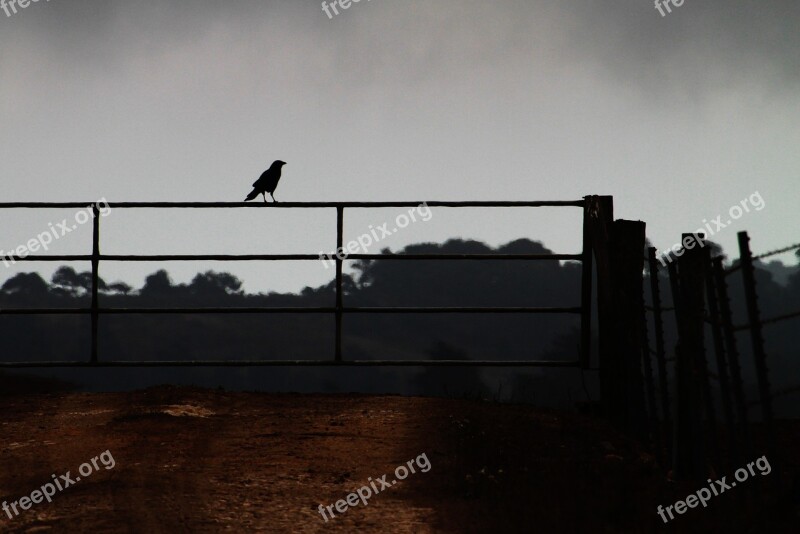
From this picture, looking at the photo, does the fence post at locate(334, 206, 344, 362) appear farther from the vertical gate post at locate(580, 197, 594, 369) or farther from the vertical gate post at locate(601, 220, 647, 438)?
the vertical gate post at locate(601, 220, 647, 438)

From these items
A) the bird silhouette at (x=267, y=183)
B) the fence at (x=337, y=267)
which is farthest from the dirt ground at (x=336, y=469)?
the bird silhouette at (x=267, y=183)

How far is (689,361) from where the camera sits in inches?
190

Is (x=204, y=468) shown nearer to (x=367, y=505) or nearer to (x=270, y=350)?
(x=367, y=505)

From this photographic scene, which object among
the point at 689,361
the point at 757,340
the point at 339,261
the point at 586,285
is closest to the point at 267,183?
the point at 339,261

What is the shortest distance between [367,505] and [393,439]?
3.70 feet

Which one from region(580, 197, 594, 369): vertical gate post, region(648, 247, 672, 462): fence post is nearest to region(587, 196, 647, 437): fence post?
region(580, 197, 594, 369): vertical gate post

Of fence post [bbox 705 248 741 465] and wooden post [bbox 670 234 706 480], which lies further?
wooden post [bbox 670 234 706 480]

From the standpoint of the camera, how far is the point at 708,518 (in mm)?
4121
